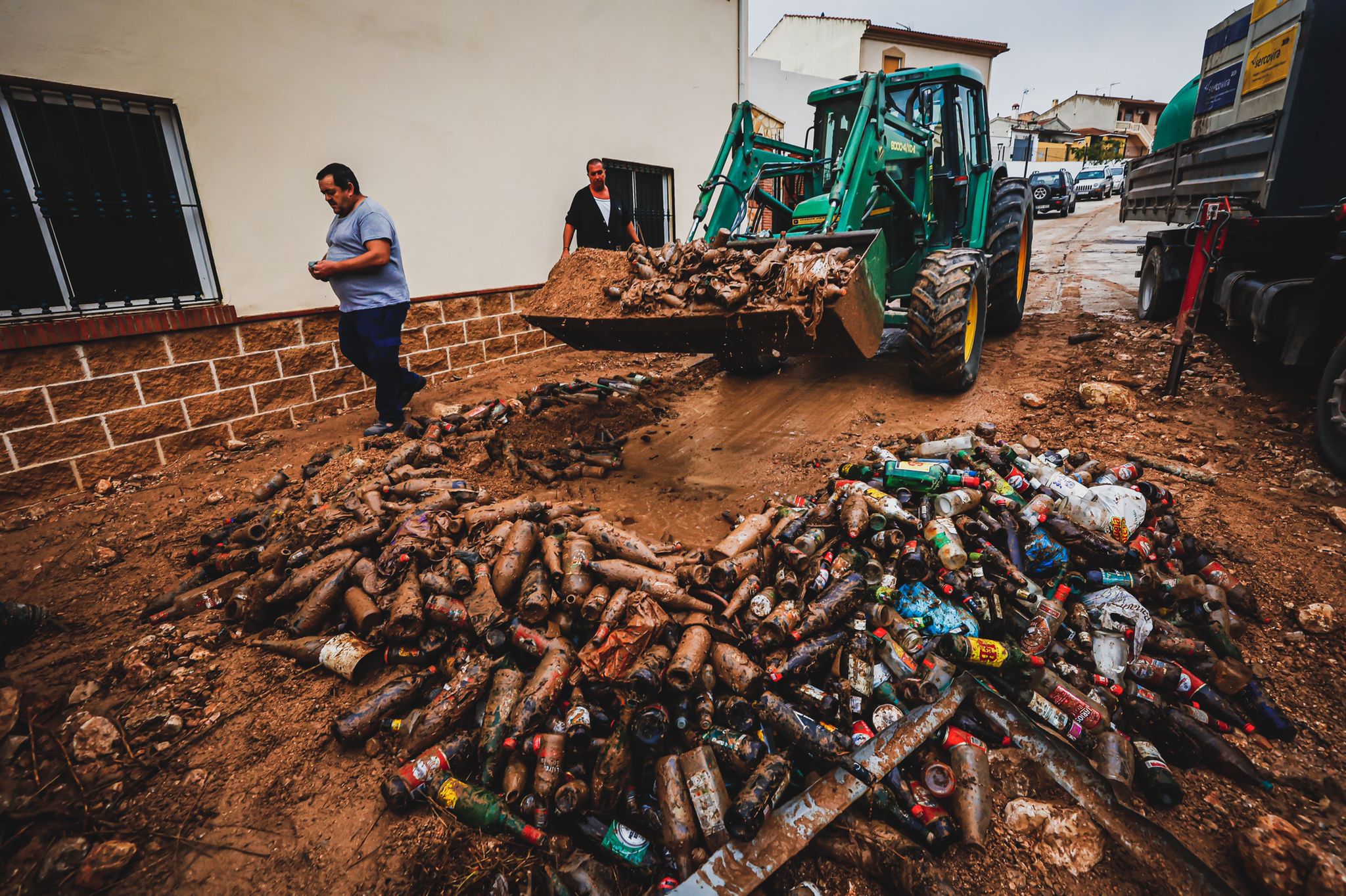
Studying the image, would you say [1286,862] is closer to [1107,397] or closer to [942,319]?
[942,319]

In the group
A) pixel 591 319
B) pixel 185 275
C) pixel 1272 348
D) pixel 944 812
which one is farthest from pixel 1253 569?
pixel 185 275

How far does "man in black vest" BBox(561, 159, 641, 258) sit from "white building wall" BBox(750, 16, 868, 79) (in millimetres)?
24392

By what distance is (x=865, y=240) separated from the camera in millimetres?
4027

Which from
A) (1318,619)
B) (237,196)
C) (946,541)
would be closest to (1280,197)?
(1318,619)

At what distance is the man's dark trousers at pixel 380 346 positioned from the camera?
5.03 metres

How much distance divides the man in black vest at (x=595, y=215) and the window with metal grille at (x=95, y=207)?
136 inches

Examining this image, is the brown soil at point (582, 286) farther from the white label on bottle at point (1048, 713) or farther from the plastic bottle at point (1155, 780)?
the plastic bottle at point (1155, 780)

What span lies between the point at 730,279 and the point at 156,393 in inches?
190

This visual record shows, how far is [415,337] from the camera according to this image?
6.54 metres

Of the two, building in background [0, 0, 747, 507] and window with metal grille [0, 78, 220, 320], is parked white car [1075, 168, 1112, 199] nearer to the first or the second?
building in background [0, 0, 747, 507]

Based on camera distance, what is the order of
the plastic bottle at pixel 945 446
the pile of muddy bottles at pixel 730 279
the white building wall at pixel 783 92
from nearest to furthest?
the pile of muddy bottles at pixel 730 279 < the plastic bottle at pixel 945 446 < the white building wall at pixel 783 92

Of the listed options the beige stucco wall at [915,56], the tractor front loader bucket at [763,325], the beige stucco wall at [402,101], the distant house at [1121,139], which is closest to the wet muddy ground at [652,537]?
the tractor front loader bucket at [763,325]

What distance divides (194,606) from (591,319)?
2.83 m

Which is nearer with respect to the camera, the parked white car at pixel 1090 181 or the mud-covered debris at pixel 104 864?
the mud-covered debris at pixel 104 864
